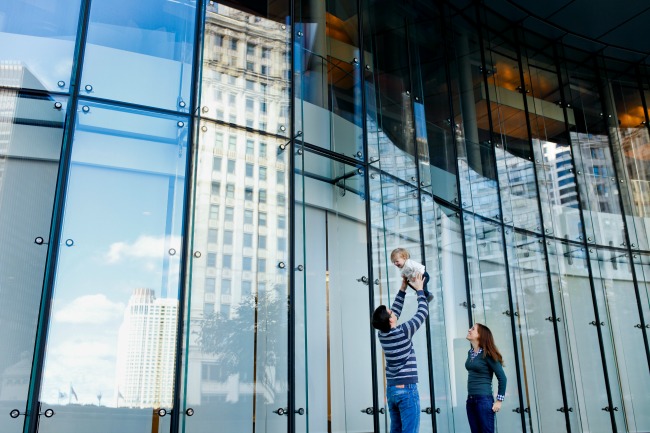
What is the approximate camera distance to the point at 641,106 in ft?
46.6

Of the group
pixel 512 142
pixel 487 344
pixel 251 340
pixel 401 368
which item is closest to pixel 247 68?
pixel 251 340

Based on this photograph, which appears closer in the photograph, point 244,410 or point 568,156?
point 244,410

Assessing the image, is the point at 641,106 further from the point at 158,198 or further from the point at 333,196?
the point at 158,198

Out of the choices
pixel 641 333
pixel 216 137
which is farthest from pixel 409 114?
pixel 641 333

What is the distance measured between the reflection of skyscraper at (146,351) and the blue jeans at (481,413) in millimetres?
2874

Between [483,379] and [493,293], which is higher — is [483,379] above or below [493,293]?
below

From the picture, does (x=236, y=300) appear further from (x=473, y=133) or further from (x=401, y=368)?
(x=473, y=133)

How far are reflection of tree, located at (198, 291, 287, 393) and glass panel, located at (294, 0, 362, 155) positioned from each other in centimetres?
226

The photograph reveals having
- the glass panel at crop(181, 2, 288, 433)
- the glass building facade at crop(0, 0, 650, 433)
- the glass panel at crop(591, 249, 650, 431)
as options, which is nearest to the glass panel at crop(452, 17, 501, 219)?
the glass building facade at crop(0, 0, 650, 433)

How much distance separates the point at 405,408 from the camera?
15.6 ft

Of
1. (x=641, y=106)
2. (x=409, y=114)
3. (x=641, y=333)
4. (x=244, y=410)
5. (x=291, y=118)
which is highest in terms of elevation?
(x=641, y=106)

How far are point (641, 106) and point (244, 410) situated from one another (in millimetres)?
13161

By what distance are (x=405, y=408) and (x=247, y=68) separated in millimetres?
3759

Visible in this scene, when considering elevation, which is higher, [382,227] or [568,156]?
[568,156]
